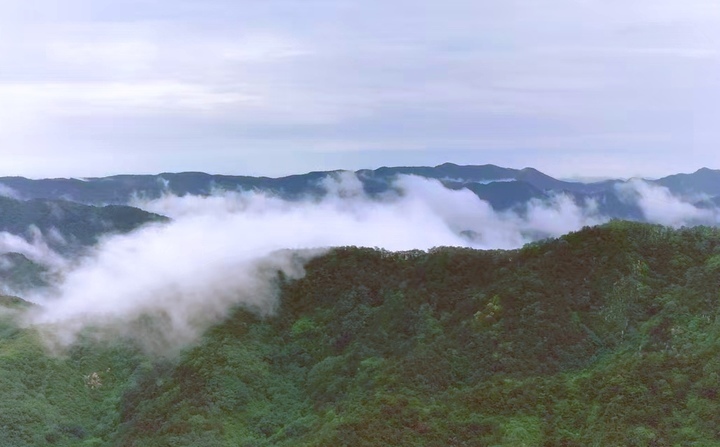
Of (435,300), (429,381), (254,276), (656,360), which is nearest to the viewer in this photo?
(656,360)

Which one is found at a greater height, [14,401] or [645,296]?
[645,296]

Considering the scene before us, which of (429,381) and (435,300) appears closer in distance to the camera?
(429,381)

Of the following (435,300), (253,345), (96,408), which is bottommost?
(96,408)

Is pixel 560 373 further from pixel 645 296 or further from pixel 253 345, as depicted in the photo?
pixel 253 345

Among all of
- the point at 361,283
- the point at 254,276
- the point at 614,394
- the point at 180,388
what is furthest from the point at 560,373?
the point at 254,276

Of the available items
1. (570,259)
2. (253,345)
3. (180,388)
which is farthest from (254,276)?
(570,259)

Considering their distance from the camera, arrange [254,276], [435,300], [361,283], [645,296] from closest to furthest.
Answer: [645,296], [435,300], [361,283], [254,276]

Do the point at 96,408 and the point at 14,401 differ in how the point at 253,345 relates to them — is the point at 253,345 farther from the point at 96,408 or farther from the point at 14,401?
the point at 14,401
